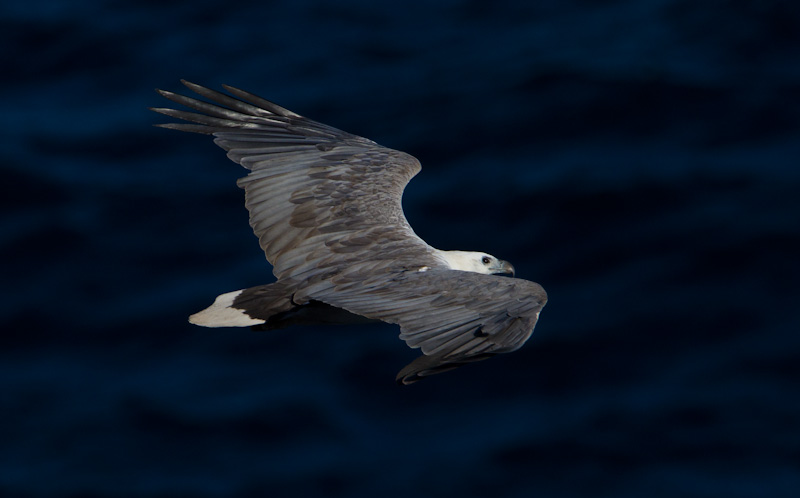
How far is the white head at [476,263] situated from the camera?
32.0ft

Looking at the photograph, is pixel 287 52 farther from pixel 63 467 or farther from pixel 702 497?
pixel 702 497

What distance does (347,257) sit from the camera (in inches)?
356

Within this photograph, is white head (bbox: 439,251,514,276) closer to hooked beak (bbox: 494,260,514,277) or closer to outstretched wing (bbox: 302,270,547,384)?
hooked beak (bbox: 494,260,514,277)

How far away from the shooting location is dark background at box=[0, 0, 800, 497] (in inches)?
524

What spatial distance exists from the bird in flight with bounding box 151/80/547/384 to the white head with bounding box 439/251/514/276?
0.01 meters

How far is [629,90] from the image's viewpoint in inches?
655

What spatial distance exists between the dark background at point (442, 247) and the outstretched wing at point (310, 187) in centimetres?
392

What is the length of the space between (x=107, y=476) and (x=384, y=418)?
3052mm

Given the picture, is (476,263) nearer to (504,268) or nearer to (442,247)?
(504,268)

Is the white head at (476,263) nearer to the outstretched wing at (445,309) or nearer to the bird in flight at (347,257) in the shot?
the bird in flight at (347,257)

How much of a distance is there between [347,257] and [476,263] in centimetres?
135

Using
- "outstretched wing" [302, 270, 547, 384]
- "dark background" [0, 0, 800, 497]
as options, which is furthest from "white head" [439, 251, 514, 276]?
"dark background" [0, 0, 800, 497]

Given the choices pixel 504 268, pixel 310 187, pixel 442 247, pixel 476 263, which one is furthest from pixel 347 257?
pixel 442 247

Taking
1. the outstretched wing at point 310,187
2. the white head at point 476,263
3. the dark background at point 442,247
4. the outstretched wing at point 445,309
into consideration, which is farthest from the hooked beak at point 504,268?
the dark background at point 442,247
